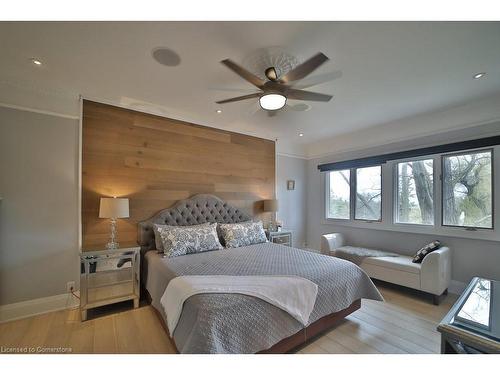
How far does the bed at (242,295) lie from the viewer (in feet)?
4.42

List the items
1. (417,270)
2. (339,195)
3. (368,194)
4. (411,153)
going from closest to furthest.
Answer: (417,270) < (411,153) < (368,194) < (339,195)

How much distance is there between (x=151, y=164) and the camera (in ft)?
9.97

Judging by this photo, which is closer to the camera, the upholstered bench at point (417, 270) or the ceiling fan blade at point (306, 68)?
the ceiling fan blade at point (306, 68)

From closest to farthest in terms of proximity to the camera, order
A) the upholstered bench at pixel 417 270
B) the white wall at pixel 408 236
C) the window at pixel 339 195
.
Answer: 1. the upholstered bench at pixel 417 270
2. the white wall at pixel 408 236
3. the window at pixel 339 195

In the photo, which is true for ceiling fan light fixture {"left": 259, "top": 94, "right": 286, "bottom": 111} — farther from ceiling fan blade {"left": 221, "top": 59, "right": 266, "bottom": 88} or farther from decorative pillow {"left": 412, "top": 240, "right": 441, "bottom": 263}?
decorative pillow {"left": 412, "top": 240, "right": 441, "bottom": 263}

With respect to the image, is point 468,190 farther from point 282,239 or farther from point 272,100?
point 272,100

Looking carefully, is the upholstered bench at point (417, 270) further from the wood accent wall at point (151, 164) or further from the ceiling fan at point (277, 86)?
the ceiling fan at point (277, 86)

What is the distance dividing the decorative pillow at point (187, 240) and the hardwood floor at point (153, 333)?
0.72 metres

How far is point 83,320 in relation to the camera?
2182mm

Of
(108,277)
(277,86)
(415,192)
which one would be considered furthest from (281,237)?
(277,86)

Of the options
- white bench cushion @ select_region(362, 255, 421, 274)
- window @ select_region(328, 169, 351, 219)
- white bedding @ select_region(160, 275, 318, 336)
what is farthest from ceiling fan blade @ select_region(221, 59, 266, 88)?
window @ select_region(328, 169, 351, 219)

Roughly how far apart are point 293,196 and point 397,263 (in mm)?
2312

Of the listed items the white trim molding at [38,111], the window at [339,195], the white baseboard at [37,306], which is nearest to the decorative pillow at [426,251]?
the window at [339,195]
